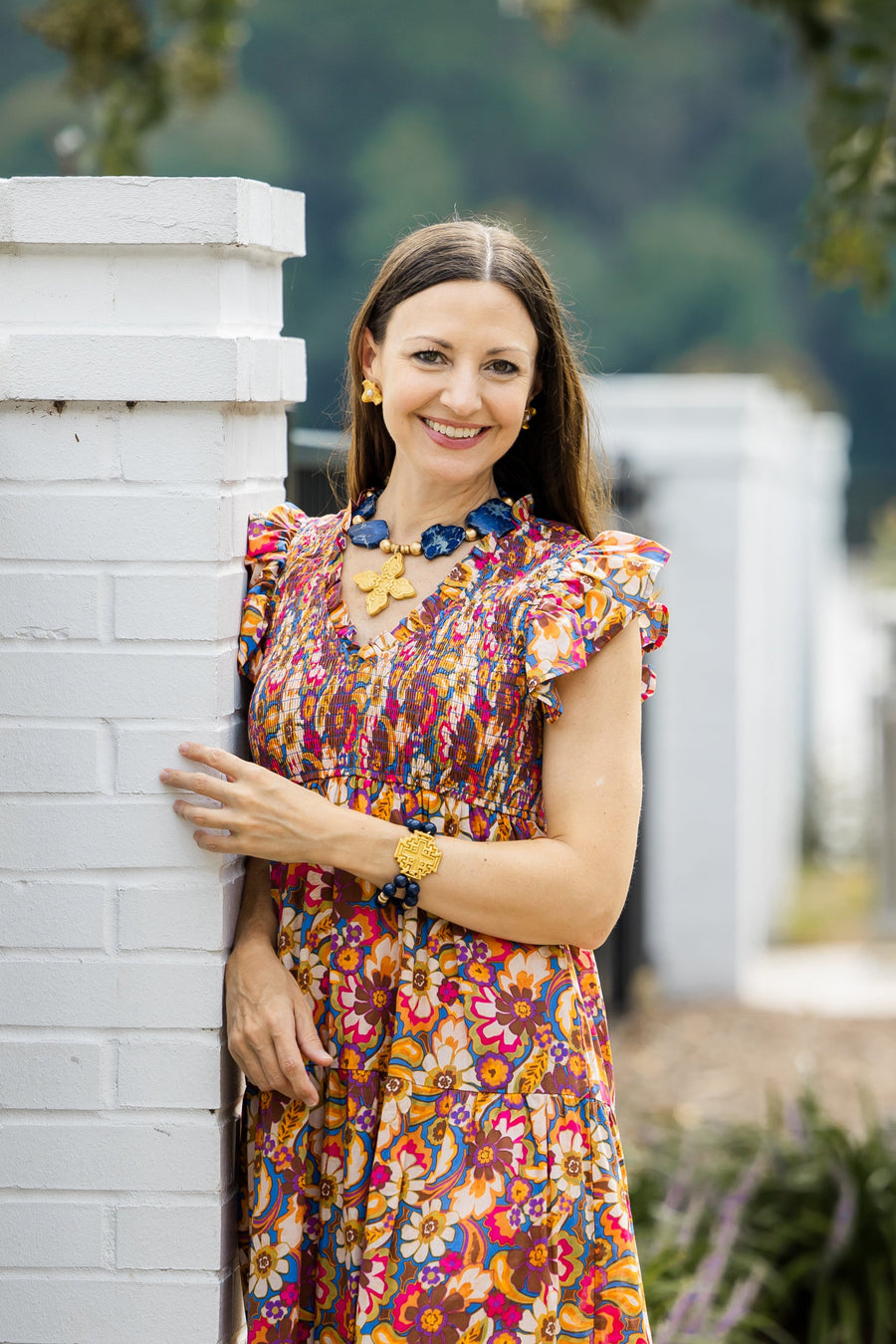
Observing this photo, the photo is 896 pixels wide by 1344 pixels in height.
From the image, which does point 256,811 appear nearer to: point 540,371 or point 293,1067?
point 293,1067

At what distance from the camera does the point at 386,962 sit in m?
1.90

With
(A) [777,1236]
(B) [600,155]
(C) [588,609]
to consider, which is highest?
(B) [600,155]

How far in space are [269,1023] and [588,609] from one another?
0.57 m

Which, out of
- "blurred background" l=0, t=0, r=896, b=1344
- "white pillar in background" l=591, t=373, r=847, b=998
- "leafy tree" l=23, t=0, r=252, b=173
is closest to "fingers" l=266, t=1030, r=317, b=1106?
"blurred background" l=0, t=0, r=896, b=1344

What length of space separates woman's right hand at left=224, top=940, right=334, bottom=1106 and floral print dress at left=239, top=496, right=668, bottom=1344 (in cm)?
4

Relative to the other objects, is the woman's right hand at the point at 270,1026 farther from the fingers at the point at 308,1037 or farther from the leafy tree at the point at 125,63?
the leafy tree at the point at 125,63

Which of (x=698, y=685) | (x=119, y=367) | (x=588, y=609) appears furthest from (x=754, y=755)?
(x=119, y=367)

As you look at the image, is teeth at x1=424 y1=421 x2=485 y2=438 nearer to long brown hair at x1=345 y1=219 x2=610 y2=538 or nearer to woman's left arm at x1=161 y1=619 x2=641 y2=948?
long brown hair at x1=345 y1=219 x2=610 y2=538

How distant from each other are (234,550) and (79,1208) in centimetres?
77

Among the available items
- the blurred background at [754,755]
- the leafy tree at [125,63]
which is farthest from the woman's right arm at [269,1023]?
the leafy tree at [125,63]

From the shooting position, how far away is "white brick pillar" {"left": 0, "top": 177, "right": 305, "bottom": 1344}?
6.02ft

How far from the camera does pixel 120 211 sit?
1.82 meters

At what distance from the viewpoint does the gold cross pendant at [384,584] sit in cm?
193

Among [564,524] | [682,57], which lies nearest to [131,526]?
[564,524]
